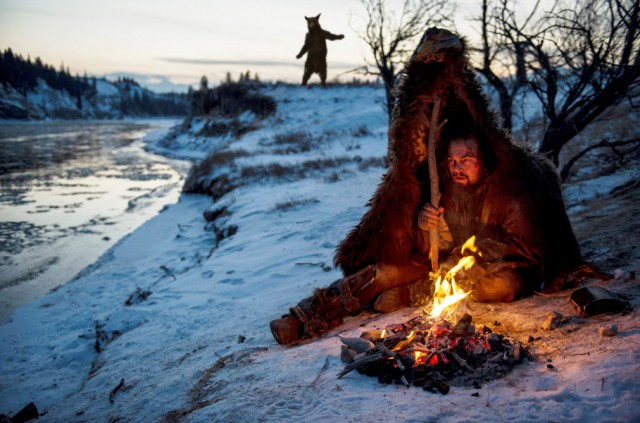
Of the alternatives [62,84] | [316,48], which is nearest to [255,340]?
[316,48]

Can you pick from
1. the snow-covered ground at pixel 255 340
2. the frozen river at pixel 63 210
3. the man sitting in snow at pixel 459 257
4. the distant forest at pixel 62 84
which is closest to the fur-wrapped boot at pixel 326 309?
the man sitting in snow at pixel 459 257

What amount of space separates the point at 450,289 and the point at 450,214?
83 cm

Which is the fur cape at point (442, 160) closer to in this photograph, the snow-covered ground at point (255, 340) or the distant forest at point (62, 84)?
the snow-covered ground at point (255, 340)

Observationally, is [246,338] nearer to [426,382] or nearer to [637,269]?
[426,382]

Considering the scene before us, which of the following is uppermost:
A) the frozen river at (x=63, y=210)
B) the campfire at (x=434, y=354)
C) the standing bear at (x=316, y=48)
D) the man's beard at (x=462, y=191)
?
the standing bear at (x=316, y=48)

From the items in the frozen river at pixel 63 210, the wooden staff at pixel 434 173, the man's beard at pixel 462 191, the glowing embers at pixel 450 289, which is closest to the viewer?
the glowing embers at pixel 450 289

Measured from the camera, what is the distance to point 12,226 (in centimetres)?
1023

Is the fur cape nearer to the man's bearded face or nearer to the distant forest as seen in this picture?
the man's bearded face

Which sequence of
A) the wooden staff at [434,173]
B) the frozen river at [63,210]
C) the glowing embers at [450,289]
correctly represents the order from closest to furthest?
the glowing embers at [450,289] < the wooden staff at [434,173] < the frozen river at [63,210]

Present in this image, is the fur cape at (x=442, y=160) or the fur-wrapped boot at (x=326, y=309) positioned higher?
the fur cape at (x=442, y=160)

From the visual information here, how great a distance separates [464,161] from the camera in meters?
3.52

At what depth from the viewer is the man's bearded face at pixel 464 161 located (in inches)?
138

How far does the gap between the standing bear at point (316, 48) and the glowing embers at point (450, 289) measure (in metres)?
5.27

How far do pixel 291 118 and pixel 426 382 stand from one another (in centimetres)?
2696
